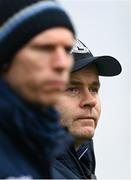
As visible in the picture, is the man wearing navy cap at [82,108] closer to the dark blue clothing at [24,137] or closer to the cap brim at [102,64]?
the cap brim at [102,64]

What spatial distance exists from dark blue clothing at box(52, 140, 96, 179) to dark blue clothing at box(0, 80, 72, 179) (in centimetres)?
56

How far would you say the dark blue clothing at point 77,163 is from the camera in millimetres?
2175

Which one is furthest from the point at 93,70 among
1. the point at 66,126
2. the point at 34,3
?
the point at 34,3

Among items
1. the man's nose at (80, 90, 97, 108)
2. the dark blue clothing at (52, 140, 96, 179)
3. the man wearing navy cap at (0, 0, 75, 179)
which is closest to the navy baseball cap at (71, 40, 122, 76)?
the man's nose at (80, 90, 97, 108)

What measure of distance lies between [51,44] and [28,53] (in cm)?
6

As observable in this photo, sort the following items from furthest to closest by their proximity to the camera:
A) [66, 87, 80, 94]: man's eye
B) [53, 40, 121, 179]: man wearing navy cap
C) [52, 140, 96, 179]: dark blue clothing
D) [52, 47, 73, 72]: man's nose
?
1. [66, 87, 80, 94]: man's eye
2. [53, 40, 121, 179]: man wearing navy cap
3. [52, 140, 96, 179]: dark blue clothing
4. [52, 47, 73, 72]: man's nose

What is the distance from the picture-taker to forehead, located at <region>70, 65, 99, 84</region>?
2.55 metres

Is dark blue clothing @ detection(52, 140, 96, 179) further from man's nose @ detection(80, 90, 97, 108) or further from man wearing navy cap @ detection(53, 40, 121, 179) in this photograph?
man's nose @ detection(80, 90, 97, 108)

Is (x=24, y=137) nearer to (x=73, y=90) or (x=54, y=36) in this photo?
(x=54, y=36)

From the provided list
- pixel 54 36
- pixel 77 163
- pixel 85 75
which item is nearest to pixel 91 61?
pixel 85 75

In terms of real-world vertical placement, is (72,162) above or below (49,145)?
above

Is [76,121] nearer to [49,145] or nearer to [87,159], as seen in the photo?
[87,159]

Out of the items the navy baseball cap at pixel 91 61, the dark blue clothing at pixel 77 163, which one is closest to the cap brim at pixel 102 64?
the navy baseball cap at pixel 91 61

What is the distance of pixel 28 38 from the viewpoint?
1.44 meters
